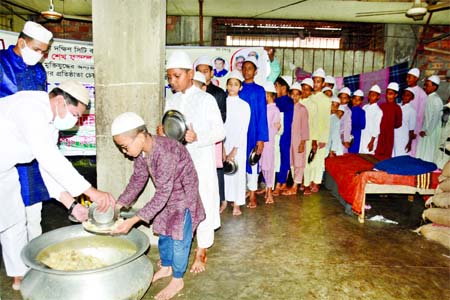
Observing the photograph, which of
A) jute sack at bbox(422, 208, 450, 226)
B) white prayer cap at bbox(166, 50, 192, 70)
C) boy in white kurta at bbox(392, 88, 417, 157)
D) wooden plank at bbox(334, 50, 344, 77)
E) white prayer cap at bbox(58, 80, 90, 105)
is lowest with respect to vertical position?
jute sack at bbox(422, 208, 450, 226)

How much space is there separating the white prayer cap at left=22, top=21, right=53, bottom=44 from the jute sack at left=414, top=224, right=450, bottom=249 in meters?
4.86

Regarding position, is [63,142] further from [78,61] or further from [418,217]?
[418,217]

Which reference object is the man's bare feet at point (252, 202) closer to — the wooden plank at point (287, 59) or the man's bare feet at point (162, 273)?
the man's bare feet at point (162, 273)

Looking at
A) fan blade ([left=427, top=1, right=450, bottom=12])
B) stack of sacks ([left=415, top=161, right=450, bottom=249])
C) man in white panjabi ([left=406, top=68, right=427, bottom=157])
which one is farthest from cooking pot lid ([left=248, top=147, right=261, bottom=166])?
fan blade ([left=427, top=1, right=450, bottom=12])

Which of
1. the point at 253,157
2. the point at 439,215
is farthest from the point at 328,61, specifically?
the point at 439,215

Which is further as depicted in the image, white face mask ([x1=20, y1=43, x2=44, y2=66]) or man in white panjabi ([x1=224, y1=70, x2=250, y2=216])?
man in white panjabi ([x1=224, y1=70, x2=250, y2=216])

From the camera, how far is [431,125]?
7324 mm

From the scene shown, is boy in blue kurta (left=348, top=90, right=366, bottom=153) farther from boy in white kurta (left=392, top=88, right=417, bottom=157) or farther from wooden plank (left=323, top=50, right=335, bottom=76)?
wooden plank (left=323, top=50, right=335, bottom=76)

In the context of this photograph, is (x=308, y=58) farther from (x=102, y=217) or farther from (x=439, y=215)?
(x=102, y=217)

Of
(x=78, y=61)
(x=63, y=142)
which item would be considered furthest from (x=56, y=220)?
(x=78, y=61)

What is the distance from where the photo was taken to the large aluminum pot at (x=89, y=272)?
89.5 inches

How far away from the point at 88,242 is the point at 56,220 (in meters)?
2.53

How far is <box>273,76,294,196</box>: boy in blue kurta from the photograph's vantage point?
6465mm

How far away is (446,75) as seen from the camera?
9.37 metres
